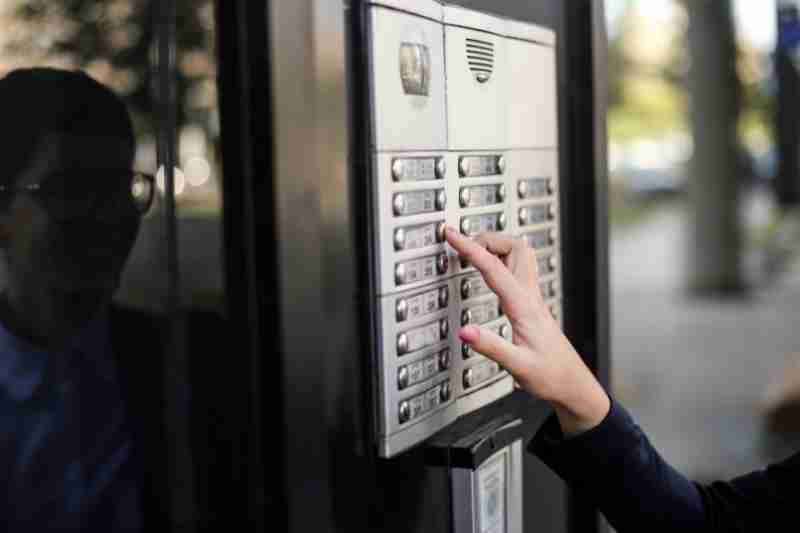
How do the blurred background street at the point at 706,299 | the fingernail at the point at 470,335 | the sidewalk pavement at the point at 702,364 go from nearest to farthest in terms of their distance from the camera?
1. the fingernail at the point at 470,335
2. the sidewalk pavement at the point at 702,364
3. the blurred background street at the point at 706,299

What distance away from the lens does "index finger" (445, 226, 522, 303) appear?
1545mm

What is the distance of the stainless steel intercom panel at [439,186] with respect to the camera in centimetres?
151

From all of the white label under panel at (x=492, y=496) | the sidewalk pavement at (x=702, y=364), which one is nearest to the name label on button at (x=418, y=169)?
the white label under panel at (x=492, y=496)

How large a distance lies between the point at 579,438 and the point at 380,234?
384mm

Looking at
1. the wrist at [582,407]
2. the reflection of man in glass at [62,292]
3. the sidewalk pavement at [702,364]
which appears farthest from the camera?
the sidewalk pavement at [702,364]

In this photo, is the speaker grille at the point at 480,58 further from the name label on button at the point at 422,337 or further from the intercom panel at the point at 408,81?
the name label on button at the point at 422,337

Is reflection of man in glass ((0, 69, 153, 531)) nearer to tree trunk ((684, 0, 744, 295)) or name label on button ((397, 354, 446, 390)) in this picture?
name label on button ((397, 354, 446, 390))

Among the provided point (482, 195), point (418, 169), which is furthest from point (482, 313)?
point (418, 169)

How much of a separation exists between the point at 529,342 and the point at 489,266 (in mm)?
109

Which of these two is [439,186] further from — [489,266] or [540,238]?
[540,238]

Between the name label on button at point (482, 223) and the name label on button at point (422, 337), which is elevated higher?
the name label on button at point (482, 223)

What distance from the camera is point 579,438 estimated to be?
1619 mm

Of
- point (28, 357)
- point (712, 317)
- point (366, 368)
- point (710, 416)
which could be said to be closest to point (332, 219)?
point (366, 368)

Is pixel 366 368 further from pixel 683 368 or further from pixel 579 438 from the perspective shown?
pixel 683 368
